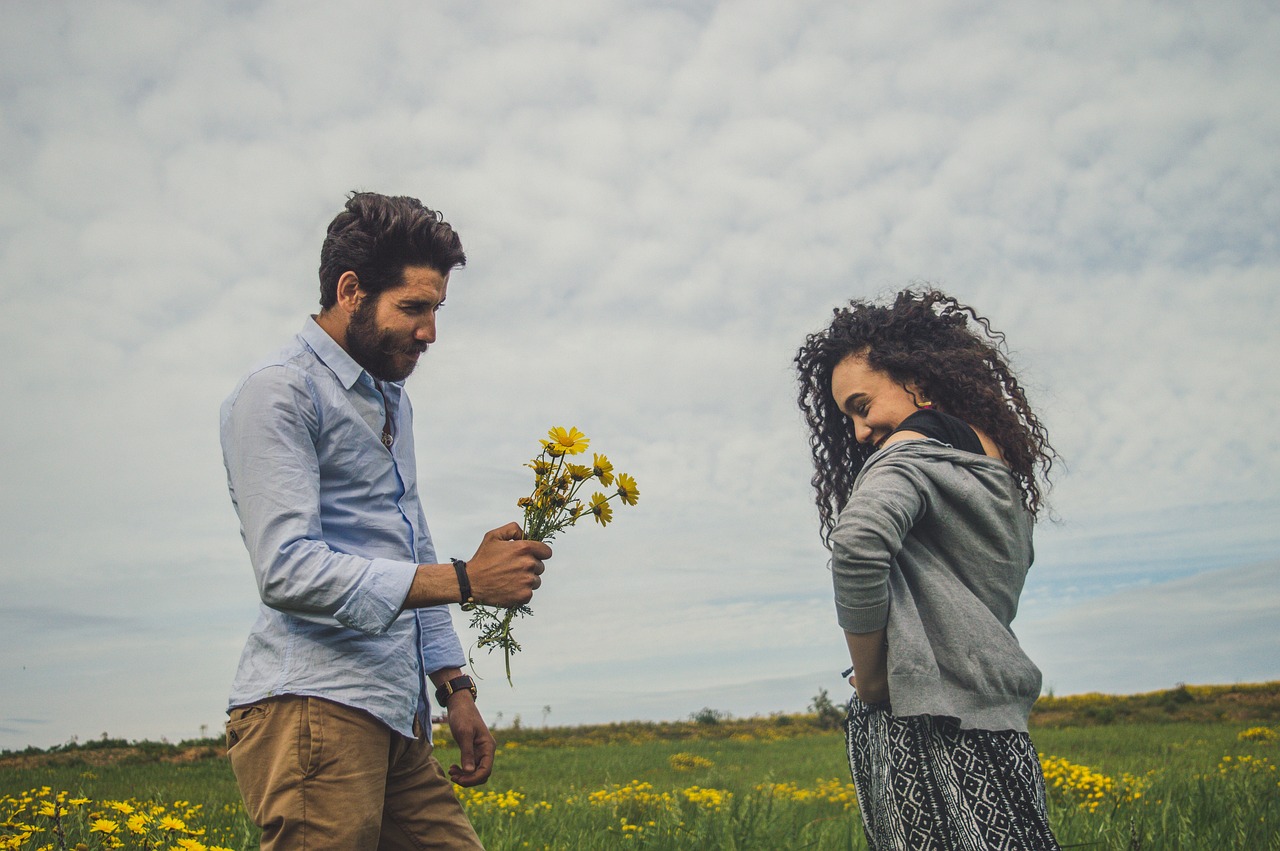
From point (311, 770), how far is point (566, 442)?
965 mm

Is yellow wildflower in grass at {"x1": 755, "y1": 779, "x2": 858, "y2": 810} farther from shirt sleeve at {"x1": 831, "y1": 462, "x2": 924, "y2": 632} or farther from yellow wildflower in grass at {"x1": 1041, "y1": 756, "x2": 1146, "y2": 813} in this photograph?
shirt sleeve at {"x1": 831, "y1": 462, "x2": 924, "y2": 632}

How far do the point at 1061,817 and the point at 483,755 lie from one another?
3.95 m

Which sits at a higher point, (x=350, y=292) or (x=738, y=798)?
(x=350, y=292)

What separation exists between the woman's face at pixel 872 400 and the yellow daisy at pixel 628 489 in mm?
648

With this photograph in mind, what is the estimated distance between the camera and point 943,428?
91.1 inches

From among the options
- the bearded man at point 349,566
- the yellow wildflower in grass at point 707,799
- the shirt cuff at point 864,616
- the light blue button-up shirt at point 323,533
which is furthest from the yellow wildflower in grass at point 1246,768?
the light blue button-up shirt at point 323,533

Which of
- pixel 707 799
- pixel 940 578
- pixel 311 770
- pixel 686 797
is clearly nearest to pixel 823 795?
pixel 686 797

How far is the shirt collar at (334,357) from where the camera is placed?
224 centimetres

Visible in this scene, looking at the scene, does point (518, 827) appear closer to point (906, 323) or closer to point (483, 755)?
point (483, 755)

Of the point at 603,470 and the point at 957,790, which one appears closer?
the point at 957,790

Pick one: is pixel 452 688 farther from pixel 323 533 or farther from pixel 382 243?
pixel 382 243

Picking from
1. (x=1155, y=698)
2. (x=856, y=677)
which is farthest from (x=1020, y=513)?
(x=1155, y=698)

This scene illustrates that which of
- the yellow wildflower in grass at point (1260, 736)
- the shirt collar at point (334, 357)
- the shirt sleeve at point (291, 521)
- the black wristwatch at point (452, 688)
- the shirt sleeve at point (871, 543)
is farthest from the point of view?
the yellow wildflower in grass at point (1260, 736)

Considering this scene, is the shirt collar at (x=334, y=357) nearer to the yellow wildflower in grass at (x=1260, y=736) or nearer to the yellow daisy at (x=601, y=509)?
the yellow daisy at (x=601, y=509)
